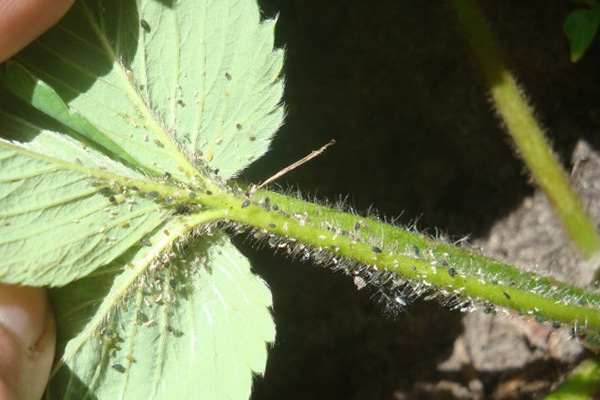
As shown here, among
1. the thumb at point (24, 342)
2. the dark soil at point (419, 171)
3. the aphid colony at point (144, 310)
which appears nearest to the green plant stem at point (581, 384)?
the dark soil at point (419, 171)

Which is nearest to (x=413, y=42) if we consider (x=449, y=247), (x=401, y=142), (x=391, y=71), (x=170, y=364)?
(x=391, y=71)

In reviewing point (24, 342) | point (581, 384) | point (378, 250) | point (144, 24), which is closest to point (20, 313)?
point (24, 342)

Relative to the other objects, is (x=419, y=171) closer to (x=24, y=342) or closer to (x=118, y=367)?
(x=118, y=367)

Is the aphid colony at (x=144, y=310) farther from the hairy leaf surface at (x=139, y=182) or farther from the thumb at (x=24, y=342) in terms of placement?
the thumb at (x=24, y=342)

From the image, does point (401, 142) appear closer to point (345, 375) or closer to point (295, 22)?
point (295, 22)

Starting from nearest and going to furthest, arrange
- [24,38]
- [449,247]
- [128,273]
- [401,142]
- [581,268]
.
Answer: [24,38] → [128,273] → [449,247] → [581,268] → [401,142]
